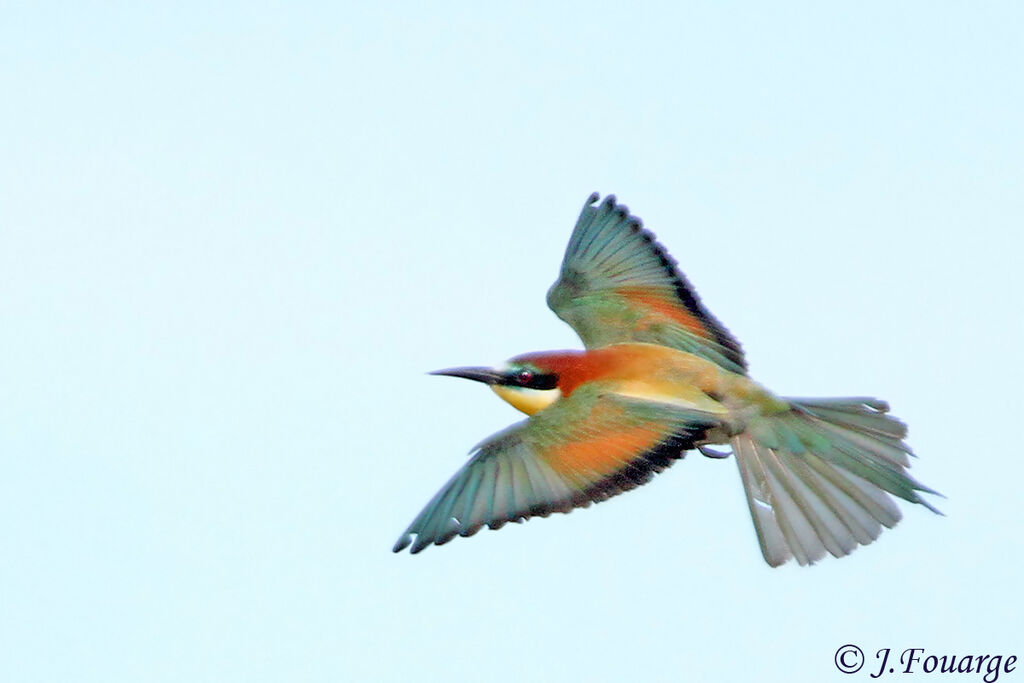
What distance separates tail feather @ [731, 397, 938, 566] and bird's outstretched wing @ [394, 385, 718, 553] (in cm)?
31

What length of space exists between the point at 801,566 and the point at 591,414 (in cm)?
81


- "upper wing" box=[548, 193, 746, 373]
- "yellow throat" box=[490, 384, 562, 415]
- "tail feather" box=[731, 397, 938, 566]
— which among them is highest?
"upper wing" box=[548, 193, 746, 373]

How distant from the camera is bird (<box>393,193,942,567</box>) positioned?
6148 millimetres

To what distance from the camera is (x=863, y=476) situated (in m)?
6.44

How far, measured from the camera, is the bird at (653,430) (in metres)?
6.15

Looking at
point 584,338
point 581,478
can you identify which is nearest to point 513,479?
point 581,478

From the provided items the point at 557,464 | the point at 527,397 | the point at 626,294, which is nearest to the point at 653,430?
the point at 557,464

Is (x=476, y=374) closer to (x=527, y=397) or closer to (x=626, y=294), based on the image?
(x=527, y=397)

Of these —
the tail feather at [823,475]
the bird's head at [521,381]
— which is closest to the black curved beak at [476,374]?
the bird's head at [521,381]

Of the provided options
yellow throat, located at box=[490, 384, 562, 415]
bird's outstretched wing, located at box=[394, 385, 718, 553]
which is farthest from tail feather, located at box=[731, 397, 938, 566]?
yellow throat, located at box=[490, 384, 562, 415]

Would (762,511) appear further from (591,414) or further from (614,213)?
(614,213)

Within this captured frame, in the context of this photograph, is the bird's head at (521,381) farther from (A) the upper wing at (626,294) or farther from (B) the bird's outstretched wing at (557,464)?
(A) the upper wing at (626,294)

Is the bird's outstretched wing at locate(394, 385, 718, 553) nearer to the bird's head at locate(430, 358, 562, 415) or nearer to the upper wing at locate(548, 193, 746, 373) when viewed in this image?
the bird's head at locate(430, 358, 562, 415)

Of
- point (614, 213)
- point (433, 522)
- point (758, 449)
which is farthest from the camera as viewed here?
point (614, 213)
